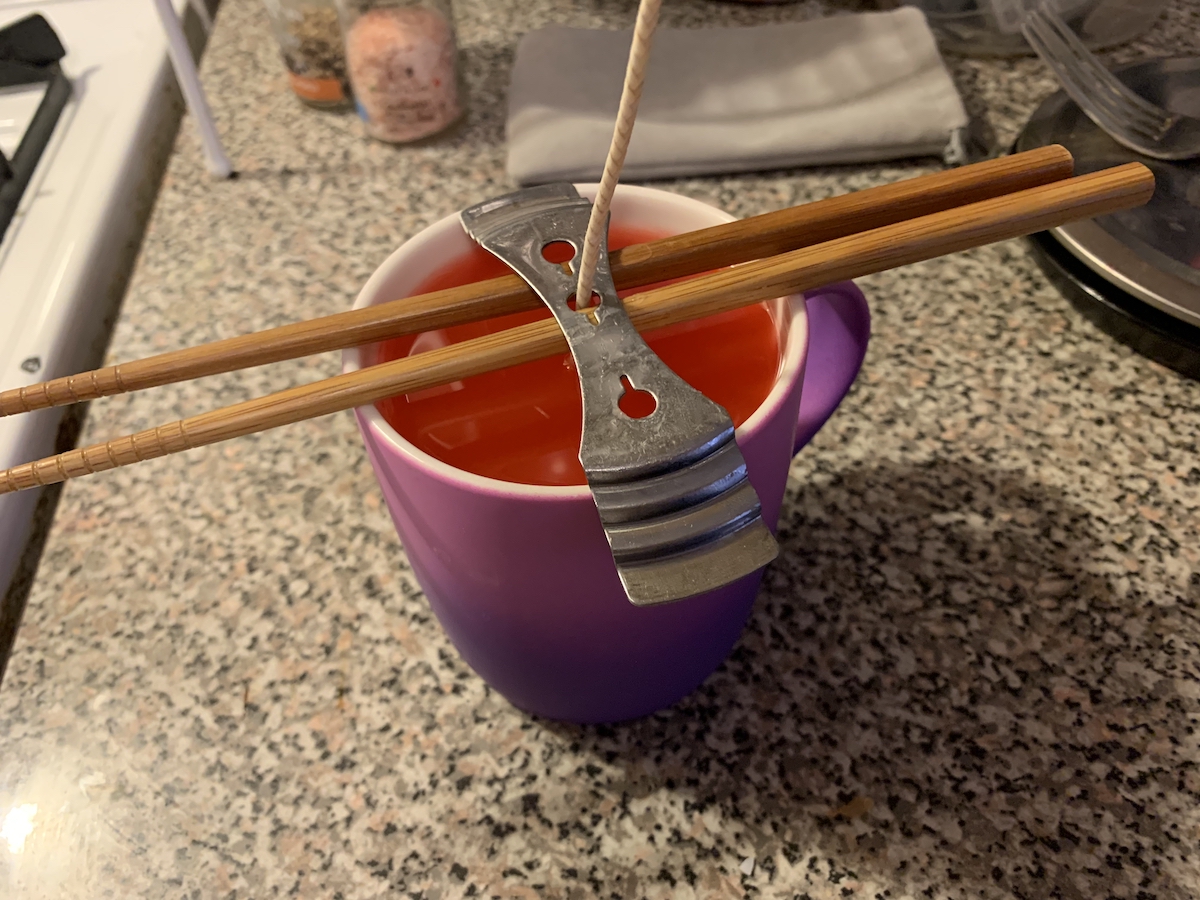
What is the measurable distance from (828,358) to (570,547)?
0.15 metres

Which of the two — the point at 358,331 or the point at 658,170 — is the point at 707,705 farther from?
the point at 658,170

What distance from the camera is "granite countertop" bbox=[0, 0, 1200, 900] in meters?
0.32

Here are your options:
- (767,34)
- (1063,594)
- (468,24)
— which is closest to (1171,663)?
(1063,594)

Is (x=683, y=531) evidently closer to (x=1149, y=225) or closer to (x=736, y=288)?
(x=736, y=288)

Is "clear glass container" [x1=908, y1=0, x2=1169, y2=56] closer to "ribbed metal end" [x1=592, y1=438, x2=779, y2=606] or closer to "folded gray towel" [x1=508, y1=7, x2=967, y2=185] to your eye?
"folded gray towel" [x1=508, y1=7, x2=967, y2=185]

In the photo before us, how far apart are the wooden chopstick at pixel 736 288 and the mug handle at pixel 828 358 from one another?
54 millimetres

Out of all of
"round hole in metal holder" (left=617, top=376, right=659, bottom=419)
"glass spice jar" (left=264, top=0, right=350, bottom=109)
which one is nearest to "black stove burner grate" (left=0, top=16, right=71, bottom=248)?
"glass spice jar" (left=264, top=0, right=350, bottom=109)

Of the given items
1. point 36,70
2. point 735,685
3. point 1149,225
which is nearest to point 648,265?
point 735,685

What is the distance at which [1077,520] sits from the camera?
0.41 m

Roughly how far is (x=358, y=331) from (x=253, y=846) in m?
0.21

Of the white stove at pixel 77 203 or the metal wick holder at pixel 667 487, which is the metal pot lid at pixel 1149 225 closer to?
the metal wick holder at pixel 667 487

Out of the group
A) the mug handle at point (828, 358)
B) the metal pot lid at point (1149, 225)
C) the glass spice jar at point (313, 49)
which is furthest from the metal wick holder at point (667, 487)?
the glass spice jar at point (313, 49)

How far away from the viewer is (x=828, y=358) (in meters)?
0.33

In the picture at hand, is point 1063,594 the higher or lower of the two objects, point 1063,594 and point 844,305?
the lower
